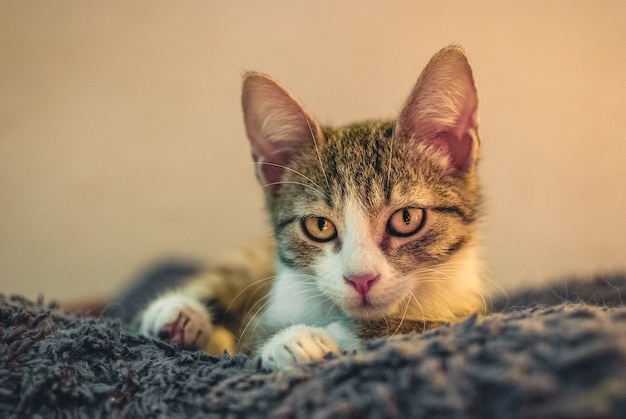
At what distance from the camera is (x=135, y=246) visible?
6.18 ft

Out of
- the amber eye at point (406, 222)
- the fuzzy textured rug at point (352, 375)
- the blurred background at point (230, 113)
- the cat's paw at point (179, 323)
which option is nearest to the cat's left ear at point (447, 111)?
the amber eye at point (406, 222)

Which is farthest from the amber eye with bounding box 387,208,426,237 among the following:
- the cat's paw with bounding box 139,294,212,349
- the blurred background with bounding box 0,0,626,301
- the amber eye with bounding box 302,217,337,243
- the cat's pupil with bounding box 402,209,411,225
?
the blurred background with bounding box 0,0,626,301

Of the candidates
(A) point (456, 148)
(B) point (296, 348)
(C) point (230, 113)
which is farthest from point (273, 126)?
(C) point (230, 113)

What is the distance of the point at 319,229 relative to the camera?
35.6 inches

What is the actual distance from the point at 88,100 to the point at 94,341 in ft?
4.33

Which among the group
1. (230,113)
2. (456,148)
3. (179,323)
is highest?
(230,113)

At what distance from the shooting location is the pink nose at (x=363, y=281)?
759mm

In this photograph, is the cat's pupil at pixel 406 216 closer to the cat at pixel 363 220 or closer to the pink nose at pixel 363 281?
the cat at pixel 363 220

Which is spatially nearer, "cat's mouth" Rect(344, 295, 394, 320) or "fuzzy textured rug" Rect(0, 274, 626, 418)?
"fuzzy textured rug" Rect(0, 274, 626, 418)

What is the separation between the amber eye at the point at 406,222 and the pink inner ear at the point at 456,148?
0.57 ft

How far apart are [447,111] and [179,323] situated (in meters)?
0.68

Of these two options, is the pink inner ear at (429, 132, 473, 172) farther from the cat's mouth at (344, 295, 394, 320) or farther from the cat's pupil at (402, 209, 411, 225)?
the cat's mouth at (344, 295, 394, 320)

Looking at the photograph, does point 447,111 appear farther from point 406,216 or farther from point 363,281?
point 363,281

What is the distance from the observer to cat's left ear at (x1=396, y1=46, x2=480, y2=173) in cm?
90
